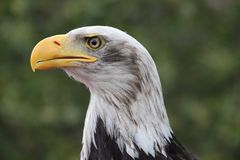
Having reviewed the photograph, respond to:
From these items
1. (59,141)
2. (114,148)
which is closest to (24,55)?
(59,141)

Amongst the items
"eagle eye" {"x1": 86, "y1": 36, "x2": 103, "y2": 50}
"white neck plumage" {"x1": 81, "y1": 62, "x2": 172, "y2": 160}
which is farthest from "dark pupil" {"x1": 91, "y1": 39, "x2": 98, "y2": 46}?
"white neck plumage" {"x1": 81, "y1": 62, "x2": 172, "y2": 160}

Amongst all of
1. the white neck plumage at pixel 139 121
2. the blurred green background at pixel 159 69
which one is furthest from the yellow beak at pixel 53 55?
the blurred green background at pixel 159 69

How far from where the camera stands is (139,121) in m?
5.57

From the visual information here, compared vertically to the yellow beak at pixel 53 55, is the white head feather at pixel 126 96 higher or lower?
lower

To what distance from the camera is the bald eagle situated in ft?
18.2

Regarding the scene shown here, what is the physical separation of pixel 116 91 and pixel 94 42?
0.28 metres

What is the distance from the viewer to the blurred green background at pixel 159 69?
9.24 m

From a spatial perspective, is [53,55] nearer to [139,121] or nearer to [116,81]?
[116,81]

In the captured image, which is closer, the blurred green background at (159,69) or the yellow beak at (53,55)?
the yellow beak at (53,55)

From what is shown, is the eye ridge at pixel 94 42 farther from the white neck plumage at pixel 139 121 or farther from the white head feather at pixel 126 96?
the white neck plumage at pixel 139 121

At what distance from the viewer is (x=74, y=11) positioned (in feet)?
30.1

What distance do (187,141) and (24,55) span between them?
5.47 ft

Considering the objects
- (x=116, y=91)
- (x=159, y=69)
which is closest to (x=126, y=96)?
(x=116, y=91)

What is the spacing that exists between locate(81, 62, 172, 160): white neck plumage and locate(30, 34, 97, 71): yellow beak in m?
0.26
